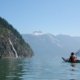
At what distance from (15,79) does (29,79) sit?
1.84 m

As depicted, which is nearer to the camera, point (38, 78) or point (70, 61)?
point (38, 78)

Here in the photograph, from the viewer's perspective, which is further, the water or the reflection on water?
the water

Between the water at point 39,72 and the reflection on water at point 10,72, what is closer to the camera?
the reflection on water at point 10,72

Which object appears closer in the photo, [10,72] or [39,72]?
[10,72]

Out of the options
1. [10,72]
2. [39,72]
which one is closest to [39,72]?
[39,72]

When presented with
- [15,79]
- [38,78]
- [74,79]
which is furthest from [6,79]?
[74,79]

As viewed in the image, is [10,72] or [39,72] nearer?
[10,72]

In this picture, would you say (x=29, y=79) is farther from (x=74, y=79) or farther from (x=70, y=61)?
(x=70, y=61)

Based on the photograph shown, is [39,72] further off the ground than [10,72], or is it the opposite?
[10,72]

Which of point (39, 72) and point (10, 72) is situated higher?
point (10, 72)

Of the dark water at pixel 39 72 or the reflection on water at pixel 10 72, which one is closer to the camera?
the reflection on water at pixel 10 72

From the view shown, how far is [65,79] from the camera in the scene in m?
43.6

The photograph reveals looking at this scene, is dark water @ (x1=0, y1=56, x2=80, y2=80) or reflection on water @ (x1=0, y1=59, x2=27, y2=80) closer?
reflection on water @ (x1=0, y1=59, x2=27, y2=80)

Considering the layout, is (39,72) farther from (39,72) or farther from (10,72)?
(10,72)
